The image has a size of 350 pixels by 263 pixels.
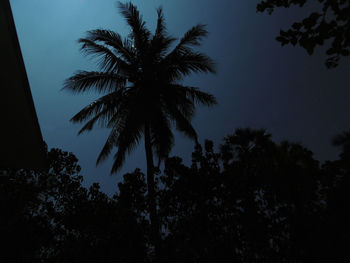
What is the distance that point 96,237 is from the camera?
10328mm

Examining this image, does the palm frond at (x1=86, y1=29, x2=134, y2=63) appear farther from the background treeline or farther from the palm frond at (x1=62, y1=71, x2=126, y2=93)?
the background treeline

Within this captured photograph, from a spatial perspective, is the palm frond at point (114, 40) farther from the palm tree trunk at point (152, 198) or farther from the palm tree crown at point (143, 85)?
the palm tree trunk at point (152, 198)

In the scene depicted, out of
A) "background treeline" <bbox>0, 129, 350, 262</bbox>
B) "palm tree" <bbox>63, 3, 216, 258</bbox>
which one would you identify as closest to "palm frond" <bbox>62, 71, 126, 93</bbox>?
"palm tree" <bbox>63, 3, 216, 258</bbox>

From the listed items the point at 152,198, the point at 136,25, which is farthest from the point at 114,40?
the point at 152,198

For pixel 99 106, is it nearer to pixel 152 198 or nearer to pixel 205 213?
pixel 152 198

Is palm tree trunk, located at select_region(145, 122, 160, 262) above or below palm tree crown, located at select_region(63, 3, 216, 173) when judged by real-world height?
below

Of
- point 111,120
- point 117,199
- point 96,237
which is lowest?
point 96,237

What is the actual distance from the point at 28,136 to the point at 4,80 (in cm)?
116

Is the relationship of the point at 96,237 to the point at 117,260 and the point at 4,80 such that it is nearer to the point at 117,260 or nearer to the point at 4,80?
the point at 117,260

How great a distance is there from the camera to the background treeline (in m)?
8.90

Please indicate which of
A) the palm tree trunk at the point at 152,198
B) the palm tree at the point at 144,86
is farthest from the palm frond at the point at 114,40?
the palm tree trunk at the point at 152,198

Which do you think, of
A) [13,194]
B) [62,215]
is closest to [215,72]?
[62,215]

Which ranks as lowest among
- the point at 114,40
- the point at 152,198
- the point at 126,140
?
the point at 152,198

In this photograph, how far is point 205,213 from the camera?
35.0 feet
